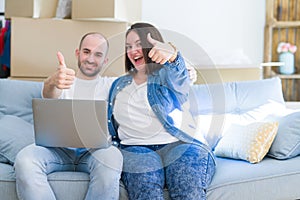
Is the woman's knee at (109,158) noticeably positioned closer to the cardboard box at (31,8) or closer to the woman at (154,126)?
the woman at (154,126)

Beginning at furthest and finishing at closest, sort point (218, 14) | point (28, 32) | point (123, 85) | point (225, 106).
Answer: point (218, 14) < point (28, 32) < point (225, 106) < point (123, 85)

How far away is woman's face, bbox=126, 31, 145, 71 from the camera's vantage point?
2.00m

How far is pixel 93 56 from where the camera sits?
216cm

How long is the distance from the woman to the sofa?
0.09 metres

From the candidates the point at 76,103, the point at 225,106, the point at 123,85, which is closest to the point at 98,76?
the point at 123,85

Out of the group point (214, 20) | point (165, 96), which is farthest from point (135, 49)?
point (214, 20)

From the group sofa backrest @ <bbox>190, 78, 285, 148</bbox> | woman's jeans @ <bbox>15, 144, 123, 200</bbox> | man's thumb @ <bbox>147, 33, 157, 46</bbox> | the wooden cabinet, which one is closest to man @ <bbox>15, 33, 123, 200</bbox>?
woman's jeans @ <bbox>15, 144, 123, 200</bbox>

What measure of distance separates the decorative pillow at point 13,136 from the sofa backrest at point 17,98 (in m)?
0.08

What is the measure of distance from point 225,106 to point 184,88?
52 centimetres

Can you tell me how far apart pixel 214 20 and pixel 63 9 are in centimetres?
136

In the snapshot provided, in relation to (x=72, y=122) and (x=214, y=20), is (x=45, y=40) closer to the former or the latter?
(x=72, y=122)

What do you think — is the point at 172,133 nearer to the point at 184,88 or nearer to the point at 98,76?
the point at 184,88

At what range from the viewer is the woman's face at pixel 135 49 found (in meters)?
2.00

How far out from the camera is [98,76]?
85.7 inches
